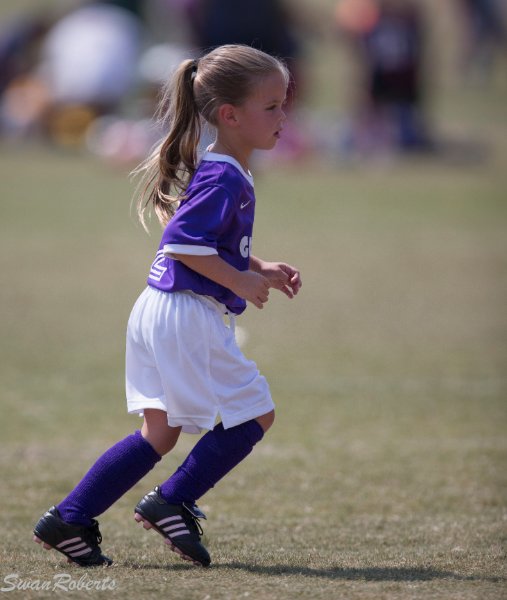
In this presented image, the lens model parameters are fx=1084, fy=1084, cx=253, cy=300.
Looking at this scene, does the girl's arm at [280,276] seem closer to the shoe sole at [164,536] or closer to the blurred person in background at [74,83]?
the shoe sole at [164,536]

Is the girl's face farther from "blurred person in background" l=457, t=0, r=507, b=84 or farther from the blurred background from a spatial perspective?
"blurred person in background" l=457, t=0, r=507, b=84

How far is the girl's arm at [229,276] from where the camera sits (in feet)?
11.3

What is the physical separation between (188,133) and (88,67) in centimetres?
1688

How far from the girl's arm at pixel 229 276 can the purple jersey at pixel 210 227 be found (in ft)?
0.08

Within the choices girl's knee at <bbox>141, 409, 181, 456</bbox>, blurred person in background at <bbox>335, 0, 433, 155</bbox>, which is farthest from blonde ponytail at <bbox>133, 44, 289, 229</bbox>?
blurred person in background at <bbox>335, 0, 433, 155</bbox>

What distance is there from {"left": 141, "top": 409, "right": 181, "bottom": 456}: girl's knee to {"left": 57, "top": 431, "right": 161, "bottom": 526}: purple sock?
0.02 meters

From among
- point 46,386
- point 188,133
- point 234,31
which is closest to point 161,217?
point 188,133

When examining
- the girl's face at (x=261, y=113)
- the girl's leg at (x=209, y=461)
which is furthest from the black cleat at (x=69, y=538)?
the girl's face at (x=261, y=113)

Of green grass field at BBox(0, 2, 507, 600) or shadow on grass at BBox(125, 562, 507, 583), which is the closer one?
shadow on grass at BBox(125, 562, 507, 583)

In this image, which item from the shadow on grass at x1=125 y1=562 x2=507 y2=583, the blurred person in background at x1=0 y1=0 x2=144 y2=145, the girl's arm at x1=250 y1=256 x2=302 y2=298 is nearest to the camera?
the shadow on grass at x1=125 y1=562 x2=507 y2=583

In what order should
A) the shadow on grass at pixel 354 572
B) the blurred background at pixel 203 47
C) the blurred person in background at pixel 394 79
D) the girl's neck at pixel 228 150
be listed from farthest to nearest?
1. the blurred person in background at pixel 394 79
2. the blurred background at pixel 203 47
3. the girl's neck at pixel 228 150
4. the shadow on grass at pixel 354 572

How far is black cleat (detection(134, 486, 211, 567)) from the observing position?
3.53 m

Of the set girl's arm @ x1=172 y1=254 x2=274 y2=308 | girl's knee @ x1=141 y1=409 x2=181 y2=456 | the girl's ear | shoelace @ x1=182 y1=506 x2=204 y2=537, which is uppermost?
the girl's ear

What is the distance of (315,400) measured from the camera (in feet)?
22.4
